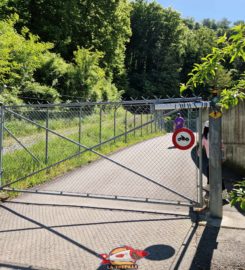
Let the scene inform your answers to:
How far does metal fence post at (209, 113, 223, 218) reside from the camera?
6199 millimetres

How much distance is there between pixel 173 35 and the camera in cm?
6412

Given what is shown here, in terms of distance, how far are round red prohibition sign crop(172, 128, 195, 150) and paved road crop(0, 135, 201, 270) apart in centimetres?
126

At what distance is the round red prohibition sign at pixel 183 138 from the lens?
647cm

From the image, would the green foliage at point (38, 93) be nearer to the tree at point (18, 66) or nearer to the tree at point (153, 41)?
the tree at point (18, 66)

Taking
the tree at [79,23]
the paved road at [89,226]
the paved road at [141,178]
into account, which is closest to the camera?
the paved road at [89,226]

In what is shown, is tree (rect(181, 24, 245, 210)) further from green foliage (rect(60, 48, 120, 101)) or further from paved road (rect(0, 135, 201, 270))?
green foliage (rect(60, 48, 120, 101))

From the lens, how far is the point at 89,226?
604 cm

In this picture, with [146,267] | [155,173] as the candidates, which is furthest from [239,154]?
[146,267]

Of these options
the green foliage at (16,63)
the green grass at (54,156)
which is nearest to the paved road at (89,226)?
the green grass at (54,156)

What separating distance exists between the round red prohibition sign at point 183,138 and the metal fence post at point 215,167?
15.3 inches

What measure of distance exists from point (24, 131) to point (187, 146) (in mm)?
7800

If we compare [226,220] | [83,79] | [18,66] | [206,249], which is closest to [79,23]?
[83,79]

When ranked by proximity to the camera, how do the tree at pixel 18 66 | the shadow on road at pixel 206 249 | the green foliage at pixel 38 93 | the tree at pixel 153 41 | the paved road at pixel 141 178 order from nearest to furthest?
1. the shadow on road at pixel 206 249
2. the paved road at pixel 141 178
3. the tree at pixel 18 66
4. the green foliage at pixel 38 93
5. the tree at pixel 153 41

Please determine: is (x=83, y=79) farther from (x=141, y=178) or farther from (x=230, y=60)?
(x=230, y=60)
